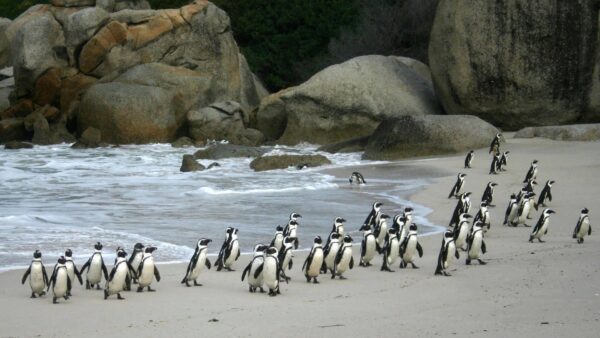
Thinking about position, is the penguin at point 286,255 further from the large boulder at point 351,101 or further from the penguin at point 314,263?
the large boulder at point 351,101

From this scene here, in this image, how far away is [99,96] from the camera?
98.6 feet

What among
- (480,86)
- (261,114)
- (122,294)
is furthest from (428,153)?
(122,294)

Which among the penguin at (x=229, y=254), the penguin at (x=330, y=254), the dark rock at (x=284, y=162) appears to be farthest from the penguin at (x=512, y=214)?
the dark rock at (x=284, y=162)

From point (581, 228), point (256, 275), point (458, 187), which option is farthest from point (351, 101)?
point (256, 275)

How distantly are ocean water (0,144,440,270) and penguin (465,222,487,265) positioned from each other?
7.58ft

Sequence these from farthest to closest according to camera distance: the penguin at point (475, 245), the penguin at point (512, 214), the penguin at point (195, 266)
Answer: the penguin at point (512, 214) < the penguin at point (475, 245) < the penguin at point (195, 266)

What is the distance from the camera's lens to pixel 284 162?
2322 cm

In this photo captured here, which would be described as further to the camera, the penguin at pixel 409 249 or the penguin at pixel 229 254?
the penguin at pixel 409 249

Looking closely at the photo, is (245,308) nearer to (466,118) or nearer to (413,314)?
(413,314)

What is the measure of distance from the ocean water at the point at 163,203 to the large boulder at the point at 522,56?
4.15 meters

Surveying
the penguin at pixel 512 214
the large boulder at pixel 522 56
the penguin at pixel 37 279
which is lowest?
the penguin at pixel 37 279

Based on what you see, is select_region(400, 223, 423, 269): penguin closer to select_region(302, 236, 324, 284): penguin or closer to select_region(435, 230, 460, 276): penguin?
select_region(435, 230, 460, 276): penguin

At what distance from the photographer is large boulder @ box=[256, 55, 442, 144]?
94.2ft

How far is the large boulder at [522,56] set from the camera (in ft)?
87.9
